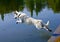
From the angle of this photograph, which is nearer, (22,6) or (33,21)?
(33,21)

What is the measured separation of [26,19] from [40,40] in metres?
0.85

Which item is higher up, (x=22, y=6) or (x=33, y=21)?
(x=22, y=6)

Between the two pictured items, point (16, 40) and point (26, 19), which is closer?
point (16, 40)

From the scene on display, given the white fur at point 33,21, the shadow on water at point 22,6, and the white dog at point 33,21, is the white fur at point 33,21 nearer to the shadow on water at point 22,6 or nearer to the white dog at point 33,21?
the white dog at point 33,21

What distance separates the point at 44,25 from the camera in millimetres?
4281

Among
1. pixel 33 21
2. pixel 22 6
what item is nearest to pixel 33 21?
pixel 33 21

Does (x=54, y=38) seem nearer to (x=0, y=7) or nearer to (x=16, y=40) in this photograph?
(x=16, y=40)

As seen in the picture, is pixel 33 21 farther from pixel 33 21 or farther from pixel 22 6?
pixel 22 6

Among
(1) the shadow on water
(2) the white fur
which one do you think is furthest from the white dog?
(1) the shadow on water

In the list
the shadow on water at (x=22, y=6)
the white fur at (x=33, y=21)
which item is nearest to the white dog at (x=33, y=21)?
the white fur at (x=33, y=21)

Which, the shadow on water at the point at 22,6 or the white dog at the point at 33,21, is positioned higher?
the shadow on water at the point at 22,6

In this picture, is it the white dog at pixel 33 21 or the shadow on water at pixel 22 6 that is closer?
the white dog at pixel 33 21

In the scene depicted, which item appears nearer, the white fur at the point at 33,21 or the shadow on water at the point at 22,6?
the white fur at the point at 33,21

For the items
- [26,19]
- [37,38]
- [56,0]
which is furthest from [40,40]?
[56,0]
